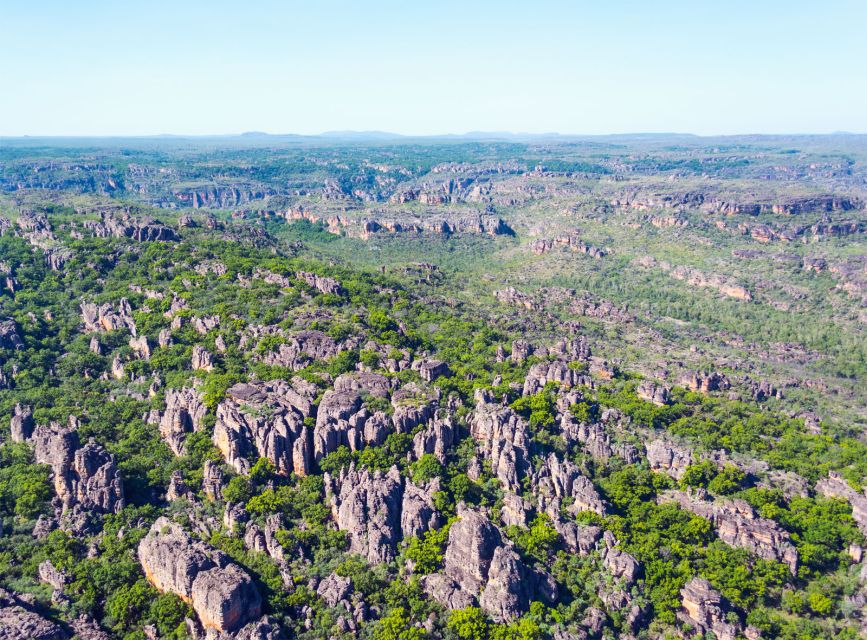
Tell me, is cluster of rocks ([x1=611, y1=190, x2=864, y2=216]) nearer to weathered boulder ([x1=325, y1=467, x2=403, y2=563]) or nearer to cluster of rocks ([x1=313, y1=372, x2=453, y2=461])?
cluster of rocks ([x1=313, y1=372, x2=453, y2=461])

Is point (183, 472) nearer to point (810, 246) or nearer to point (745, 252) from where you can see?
point (745, 252)

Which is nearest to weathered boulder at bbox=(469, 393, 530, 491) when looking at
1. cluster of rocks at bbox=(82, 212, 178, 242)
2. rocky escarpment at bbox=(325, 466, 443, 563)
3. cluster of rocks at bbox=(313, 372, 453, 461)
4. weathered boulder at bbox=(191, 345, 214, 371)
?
cluster of rocks at bbox=(313, 372, 453, 461)

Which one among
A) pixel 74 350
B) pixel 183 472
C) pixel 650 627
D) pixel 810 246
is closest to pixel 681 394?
pixel 650 627

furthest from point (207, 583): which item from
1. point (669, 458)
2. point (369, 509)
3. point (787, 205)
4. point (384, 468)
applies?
point (787, 205)

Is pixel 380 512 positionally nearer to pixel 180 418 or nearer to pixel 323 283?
pixel 180 418

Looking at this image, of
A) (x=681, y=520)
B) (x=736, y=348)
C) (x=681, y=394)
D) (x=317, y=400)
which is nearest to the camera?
(x=681, y=520)
